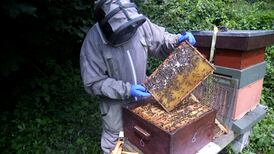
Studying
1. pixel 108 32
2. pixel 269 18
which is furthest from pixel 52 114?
pixel 269 18

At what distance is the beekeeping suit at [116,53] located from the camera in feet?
5.60

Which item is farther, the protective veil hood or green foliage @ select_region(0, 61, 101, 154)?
green foliage @ select_region(0, 61, 101, 154)

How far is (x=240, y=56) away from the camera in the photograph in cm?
208

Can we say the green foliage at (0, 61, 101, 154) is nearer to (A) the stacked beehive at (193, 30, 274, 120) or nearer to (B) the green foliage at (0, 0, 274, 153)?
(B) the green foliage at (0, 0, 274, 153)

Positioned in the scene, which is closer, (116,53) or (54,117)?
(116,53)

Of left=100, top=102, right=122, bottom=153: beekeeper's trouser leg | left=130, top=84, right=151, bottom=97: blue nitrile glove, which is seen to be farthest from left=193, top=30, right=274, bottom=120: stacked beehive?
left=100, top=102, right=122, bottom=153: beekeeper's trouser leg

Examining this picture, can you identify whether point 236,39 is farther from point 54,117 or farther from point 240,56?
point 54,117

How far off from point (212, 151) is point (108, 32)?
1.01 meters

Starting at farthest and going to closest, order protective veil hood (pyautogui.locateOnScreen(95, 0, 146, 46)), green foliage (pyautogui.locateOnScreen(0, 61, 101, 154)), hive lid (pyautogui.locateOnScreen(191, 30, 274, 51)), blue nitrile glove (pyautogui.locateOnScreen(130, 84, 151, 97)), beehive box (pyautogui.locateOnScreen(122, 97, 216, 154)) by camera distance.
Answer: green foliage (pyautogui.locateOnScreen(0, 61, 101, 154)) < hive lid (pyautogui.locateOnScreen(191, 30, 274, 51)) < blue nitrile glove (pyautogui.locateOnScreen(130, 84, 151, 97)) < protective veil hood (pyautogui.locateOnScreen(95, 0, 146, 46)) < beehive box (pyautogui.locateOnScreen(122, 97, 216, 154))

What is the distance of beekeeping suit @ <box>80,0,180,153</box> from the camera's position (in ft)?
5.60

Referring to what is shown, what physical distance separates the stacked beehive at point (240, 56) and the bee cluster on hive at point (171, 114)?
0.48 m

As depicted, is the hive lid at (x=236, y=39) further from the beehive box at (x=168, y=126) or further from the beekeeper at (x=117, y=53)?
the beehive box at (x=168, y=126)

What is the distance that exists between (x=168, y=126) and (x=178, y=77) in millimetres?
345

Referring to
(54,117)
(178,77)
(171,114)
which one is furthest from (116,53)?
(54,117)
